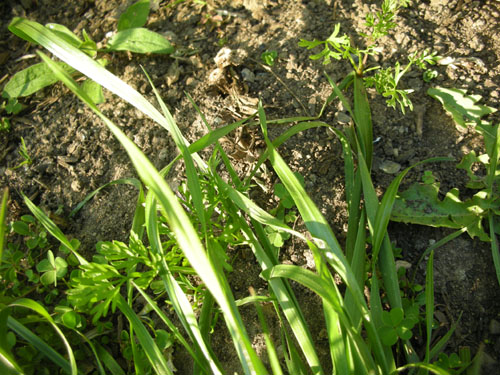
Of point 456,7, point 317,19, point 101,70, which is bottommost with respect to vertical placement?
point 456,7

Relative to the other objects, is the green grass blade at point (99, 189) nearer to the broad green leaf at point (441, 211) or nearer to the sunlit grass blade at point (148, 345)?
the sunlit grass blade at point (148, 345)

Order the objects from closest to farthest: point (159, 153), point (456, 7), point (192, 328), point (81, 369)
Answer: point (192, 328) → point (81, 369) → point (159, 153) → point (456, 7)

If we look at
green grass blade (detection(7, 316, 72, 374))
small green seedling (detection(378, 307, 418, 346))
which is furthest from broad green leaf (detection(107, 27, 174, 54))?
small green seedling (detection(378, 307, 418, 346))

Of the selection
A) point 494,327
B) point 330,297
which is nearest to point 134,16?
point 330,297

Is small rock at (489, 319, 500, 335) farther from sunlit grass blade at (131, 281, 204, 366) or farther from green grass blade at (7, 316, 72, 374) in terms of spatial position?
green grass blade at (7, 316, 72, 374)

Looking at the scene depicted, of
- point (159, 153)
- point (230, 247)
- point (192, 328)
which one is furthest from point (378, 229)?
point (159, 153)

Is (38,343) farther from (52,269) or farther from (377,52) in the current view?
(377,52)

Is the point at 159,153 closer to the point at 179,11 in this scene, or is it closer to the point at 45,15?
the point at 179,11
